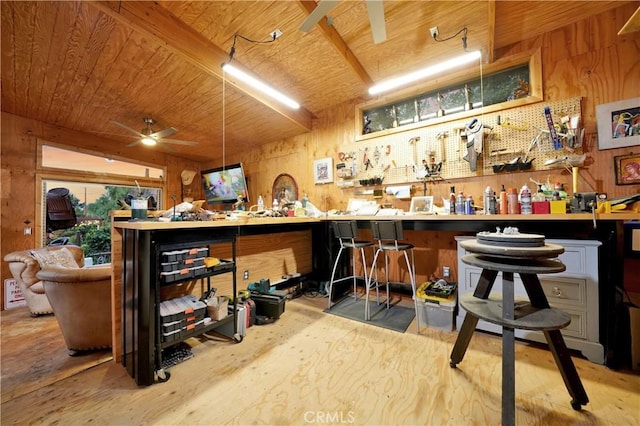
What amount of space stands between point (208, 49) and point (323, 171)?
2264 mm

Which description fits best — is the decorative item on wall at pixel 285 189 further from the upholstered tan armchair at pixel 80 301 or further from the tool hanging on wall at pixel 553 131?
the tool hanging on wall at pixel 553 131

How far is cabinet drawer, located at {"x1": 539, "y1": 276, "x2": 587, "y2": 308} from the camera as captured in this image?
5.81 ft

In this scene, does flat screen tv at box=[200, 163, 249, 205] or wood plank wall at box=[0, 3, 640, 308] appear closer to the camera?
wood plank wall at box=[0, 3, 640, 308]

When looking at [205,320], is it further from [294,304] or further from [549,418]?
[549,418]

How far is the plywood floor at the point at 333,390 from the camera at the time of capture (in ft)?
4.22

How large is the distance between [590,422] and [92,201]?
9689 mm

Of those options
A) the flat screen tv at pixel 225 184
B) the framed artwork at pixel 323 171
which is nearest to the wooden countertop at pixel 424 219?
the framed artwork at pixel 323 171

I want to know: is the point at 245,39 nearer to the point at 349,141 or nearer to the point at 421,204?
the point at 349,141

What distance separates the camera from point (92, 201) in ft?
21.9

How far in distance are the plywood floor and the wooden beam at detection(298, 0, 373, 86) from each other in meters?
3.03

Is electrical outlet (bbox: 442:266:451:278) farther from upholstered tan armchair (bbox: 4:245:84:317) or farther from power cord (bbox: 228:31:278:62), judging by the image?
upholstered tan armchair (bbox: 4:245:84:317)

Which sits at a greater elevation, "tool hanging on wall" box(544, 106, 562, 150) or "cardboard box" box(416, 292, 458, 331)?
"tool hanging on wall" box(544, 106, 562, 150)

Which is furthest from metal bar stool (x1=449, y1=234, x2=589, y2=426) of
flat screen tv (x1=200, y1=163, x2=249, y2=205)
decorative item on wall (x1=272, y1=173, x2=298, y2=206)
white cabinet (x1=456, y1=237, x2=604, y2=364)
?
flat screen tv (x1=200, y1=163, x2=249, y2=205)

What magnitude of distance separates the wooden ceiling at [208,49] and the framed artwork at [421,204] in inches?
68.5
